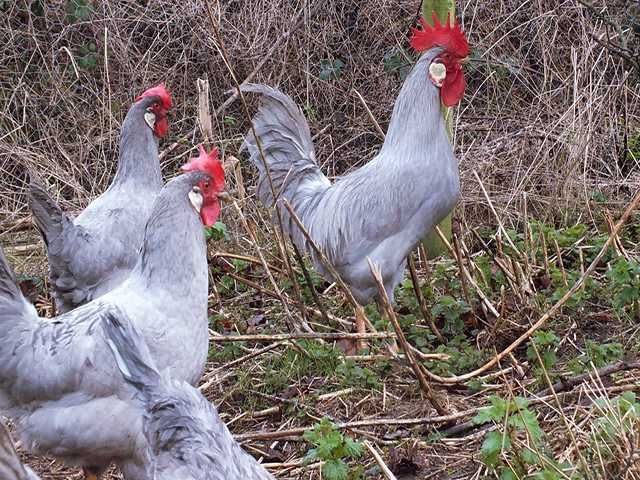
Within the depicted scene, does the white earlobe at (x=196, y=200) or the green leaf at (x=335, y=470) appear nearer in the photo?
the green leaf at (x=335, y=470)

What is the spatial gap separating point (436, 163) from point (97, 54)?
4.35m

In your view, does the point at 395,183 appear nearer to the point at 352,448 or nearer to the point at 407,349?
the point at 407,349

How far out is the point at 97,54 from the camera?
8414 millimetres

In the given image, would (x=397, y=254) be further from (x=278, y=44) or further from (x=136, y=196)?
(x=278, y=44)

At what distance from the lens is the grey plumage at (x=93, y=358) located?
3660mm

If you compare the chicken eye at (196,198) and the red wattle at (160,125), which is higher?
the red wattle at (160,125)

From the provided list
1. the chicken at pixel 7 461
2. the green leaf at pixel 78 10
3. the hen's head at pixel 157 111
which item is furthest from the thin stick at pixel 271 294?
the green leaf at pixel 78 10

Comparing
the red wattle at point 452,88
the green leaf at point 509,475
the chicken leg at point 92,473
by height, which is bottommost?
the green leaf at point 509,475

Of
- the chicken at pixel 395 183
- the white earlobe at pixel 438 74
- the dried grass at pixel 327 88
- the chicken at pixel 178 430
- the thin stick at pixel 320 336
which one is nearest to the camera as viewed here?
the chicken at pixel 178 430

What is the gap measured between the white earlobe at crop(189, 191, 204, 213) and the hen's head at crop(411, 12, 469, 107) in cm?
171

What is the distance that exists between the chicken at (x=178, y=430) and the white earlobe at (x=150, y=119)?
290 centimetres

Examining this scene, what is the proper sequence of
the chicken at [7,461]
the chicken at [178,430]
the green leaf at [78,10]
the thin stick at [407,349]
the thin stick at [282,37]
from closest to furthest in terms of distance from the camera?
the chicken at [7,461]
the chicken at [178,430]
the thin stick at [407,349]
the thin stick at [282,37]
the green leaf at [78,10]

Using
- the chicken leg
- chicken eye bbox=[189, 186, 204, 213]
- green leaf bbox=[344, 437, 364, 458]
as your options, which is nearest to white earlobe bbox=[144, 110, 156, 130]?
chicken eye bbox=[189, 186, 204, 213]

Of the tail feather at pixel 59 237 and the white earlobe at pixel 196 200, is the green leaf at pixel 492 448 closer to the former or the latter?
the white earlobe at pixel 196 200
